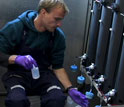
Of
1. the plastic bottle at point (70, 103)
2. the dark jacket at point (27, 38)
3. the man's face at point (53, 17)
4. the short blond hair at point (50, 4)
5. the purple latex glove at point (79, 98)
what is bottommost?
the plastic bottle at point (70, 103)

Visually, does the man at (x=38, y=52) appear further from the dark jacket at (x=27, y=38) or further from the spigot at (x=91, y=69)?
the spigot at (x=91, y=69)

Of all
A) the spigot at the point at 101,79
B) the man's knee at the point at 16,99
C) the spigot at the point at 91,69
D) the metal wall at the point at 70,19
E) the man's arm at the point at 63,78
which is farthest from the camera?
the metal wall at the point at 70,19

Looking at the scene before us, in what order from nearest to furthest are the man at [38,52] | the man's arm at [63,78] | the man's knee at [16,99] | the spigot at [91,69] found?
1. the man's knee at [16,99]
2. the man at [38,52]
3. the man's arm at [63,78]
4. the spigot at [91,69]

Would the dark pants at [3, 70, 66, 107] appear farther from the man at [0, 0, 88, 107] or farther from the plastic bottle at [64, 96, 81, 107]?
the plastic bottle at [64, 96, 81, 107]

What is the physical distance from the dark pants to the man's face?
12.7 inches

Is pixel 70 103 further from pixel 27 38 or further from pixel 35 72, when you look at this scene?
pixel 27 38

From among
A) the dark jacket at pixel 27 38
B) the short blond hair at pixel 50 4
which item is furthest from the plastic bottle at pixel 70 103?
the short blond hair at pixel 50 4

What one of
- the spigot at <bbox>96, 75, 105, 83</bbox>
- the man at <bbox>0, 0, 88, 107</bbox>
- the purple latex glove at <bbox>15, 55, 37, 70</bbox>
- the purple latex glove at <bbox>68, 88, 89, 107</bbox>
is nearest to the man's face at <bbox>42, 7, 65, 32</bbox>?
the man at <bbox>0, 0, 88, 107</bbox>

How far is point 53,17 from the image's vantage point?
1.52 meters

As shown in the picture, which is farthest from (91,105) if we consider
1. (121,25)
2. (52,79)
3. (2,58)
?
(2,58)

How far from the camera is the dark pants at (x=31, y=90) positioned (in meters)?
1.37

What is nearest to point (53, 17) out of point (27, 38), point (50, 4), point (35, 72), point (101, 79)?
point (50, 4)

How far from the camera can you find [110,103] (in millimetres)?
1747

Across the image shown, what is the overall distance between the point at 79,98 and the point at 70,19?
989 mm
